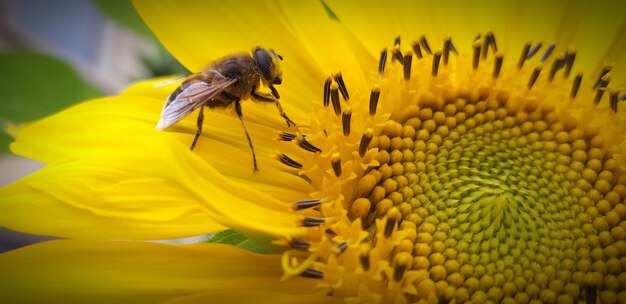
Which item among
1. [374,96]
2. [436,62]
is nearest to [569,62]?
[436,62]

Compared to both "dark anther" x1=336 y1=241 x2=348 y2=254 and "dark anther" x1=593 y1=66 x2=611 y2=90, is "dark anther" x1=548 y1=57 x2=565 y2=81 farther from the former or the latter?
"dark anther" x1=336 y1=241 x2=348 y2=254

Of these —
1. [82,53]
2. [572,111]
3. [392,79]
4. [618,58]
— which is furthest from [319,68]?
[82,53]

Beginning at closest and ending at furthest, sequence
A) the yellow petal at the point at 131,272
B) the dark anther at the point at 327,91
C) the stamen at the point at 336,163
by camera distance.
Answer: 1. the yellow petal at the point at 131,272
2. the stamen at the point at 336,163
3. the dark anther at the point at 327,91

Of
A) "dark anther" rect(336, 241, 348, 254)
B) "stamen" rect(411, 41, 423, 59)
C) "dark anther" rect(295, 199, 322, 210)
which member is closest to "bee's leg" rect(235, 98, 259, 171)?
"dark anther" rect(295, 199, 322, 210)

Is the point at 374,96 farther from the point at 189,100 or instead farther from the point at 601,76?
the point at 601,76

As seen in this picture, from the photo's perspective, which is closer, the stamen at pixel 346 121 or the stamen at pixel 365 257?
the stamen at pixel 365 257

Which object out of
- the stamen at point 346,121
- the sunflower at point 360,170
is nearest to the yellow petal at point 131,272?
the sunflower at point 360,170

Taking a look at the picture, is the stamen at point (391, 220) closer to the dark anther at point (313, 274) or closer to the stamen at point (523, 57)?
the dark anther at point (313, 274)
